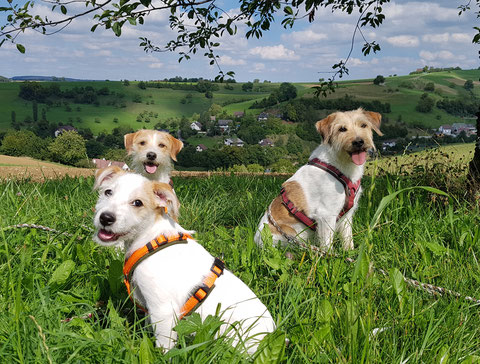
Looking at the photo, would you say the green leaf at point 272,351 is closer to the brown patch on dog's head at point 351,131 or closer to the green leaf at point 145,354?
the green leaf at point 145,354

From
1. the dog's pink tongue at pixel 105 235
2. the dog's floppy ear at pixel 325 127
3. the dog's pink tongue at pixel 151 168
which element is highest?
the dog's floppy ear at pixel 325 127

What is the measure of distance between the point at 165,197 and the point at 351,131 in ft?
8.46

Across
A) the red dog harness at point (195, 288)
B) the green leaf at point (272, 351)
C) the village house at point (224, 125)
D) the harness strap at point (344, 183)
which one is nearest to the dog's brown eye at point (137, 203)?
the red dog harness at point (195, 288)

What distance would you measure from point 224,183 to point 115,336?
227 inches

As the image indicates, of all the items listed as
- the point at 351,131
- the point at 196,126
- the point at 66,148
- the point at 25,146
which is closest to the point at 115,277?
the point at 351,131

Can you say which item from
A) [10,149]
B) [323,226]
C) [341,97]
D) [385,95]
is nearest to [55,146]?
[10,149]

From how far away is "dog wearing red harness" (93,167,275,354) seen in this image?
2.34 metres

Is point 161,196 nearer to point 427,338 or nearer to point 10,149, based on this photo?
point 427,338

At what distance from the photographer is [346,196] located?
14.0 feet

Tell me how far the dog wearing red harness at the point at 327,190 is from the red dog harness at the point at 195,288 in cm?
166

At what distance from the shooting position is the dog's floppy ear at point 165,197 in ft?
8.49

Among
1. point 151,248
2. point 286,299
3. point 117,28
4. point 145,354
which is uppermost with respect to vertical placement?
point 117,28

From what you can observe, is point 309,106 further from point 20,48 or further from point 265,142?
point 20,48

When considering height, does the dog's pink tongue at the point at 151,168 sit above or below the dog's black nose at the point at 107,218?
below
